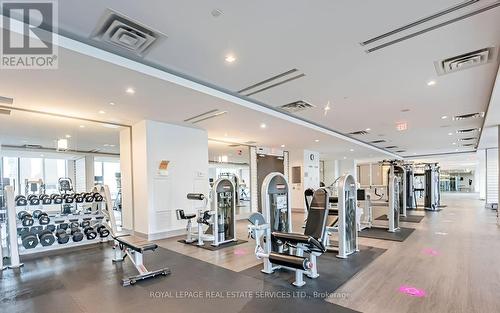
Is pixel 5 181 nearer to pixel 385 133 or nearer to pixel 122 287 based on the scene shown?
pixel 122 287

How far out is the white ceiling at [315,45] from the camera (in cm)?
262

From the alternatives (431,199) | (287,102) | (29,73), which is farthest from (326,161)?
(29,73)

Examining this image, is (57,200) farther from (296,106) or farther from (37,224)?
(296,106)

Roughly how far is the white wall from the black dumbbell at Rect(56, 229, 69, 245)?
1576mm

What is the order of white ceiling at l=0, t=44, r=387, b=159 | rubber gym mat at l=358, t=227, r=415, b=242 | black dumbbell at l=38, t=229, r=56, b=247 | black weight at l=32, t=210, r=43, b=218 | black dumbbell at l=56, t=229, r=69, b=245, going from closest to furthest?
white ceiling at l=0, t=44, r=387, b=159, black dumbbell at l=38, t=229, r=56, b=247, black dumbbell at l=56, t=229, r=69, b=245, black weight at l=32, t=210, r=43, b=218, rubber gym mat at l=358, t=227, r=415, b=242

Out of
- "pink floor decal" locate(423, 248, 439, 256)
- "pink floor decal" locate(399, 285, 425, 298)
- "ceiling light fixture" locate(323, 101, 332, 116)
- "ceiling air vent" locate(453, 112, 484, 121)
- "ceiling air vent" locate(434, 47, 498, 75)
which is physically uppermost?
"ceiling air vent" locate(434, 47, 498, 75)

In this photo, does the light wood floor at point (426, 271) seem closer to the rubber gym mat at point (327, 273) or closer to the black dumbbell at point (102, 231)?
the rubber gym mat at point (327, 273)

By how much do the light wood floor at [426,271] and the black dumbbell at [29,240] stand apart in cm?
235

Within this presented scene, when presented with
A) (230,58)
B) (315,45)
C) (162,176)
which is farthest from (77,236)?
(315,45)

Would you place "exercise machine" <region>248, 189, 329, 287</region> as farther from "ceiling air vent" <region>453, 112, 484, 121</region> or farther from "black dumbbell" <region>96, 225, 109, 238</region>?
"ceiling air vent" <region>453, 112, 484, 121</region>

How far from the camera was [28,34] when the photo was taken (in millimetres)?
2883

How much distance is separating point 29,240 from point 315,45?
6.07 meters

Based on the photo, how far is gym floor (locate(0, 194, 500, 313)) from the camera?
9.81 ft

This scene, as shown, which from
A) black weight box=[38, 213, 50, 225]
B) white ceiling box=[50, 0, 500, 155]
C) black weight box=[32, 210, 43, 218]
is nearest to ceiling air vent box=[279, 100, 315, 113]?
white ceiling box=[50, 0, 500, 155]
